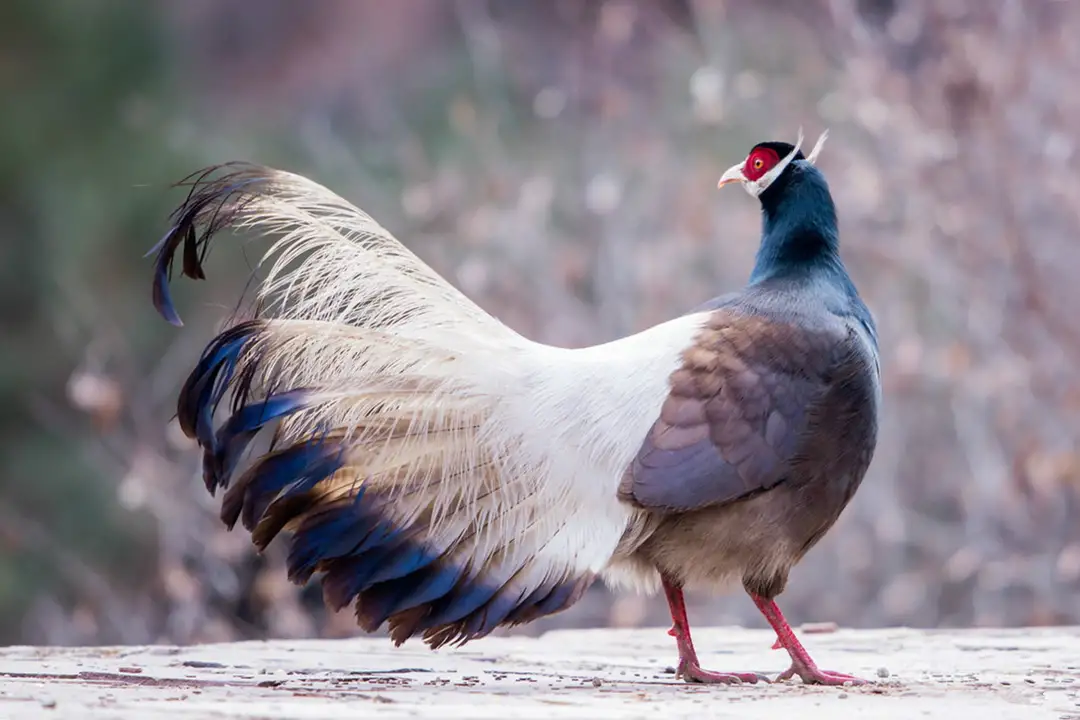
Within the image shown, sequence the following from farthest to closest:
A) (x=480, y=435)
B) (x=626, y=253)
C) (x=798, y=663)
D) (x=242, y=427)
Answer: (x=626, y=253) → (x=798, y=663) → (x=480, y=435) → (x=242, y=427)

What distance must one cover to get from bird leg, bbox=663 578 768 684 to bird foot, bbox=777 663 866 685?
0.36ft

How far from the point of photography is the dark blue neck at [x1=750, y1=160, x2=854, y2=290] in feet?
16.4

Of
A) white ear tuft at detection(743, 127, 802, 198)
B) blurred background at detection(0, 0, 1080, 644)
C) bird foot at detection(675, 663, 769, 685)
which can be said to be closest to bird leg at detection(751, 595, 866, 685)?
bird foot at detection(675, 663, 769, 685)

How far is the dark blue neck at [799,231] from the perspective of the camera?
16.4 ft

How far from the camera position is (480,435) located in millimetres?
4500

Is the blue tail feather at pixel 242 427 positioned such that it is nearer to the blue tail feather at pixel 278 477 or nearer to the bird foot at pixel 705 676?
the blue tail feather at pixel 278 477

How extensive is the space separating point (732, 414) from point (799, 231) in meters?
0.80

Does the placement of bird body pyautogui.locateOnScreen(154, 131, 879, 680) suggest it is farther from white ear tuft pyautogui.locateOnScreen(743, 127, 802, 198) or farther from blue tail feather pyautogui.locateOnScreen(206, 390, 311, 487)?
white ear tuft pyautogui.locateOnScreen(743, 127, 802, 198)

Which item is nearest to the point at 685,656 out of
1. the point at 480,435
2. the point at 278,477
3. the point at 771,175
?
the point at 480,435

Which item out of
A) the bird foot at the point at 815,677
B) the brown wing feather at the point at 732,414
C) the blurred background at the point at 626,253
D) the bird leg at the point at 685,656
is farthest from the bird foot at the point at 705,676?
the blurred background at the point at 626,253

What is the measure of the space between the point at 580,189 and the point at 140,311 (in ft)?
11.0

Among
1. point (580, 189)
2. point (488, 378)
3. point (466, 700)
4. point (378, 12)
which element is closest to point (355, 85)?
point (378, 12)

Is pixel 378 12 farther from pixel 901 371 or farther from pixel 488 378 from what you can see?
pixel 488 378

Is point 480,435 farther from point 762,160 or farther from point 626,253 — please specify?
point 626,253
